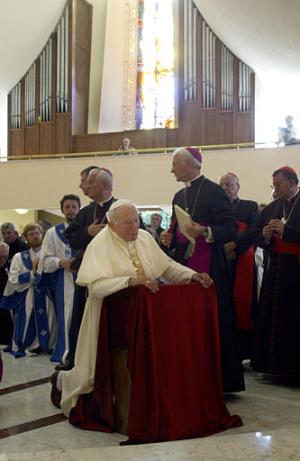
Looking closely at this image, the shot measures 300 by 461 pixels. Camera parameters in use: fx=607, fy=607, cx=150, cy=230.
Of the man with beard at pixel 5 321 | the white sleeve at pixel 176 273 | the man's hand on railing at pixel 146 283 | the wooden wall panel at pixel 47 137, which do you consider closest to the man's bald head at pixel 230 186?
the white sleeve at pixel 176 273

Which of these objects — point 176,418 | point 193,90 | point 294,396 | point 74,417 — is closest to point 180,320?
point 176,418

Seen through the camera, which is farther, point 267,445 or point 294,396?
point 294,396

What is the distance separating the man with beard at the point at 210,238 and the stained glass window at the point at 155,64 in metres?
11.2

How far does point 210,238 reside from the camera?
412 centimetres

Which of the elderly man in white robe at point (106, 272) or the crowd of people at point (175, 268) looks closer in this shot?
the elderly man in white robe at point (106, 272)

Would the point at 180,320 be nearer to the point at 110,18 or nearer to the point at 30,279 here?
the point at 30,279

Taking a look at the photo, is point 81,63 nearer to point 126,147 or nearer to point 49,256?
point 126,147

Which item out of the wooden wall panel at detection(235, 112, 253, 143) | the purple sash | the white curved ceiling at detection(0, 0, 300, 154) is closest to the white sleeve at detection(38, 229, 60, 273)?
the purple sash

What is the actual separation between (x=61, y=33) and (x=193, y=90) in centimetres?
385

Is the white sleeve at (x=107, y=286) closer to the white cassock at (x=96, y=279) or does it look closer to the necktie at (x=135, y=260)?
the white cassock at (x=96, y=279)

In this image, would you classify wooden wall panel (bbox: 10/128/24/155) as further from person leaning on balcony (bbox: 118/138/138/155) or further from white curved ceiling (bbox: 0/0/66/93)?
person leaning on balcony (bbox: 118/138/138/155)

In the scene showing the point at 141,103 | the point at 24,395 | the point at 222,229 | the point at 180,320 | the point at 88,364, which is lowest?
the point at 24,395

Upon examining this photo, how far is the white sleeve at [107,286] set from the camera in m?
3.44

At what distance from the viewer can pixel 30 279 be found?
635cm
